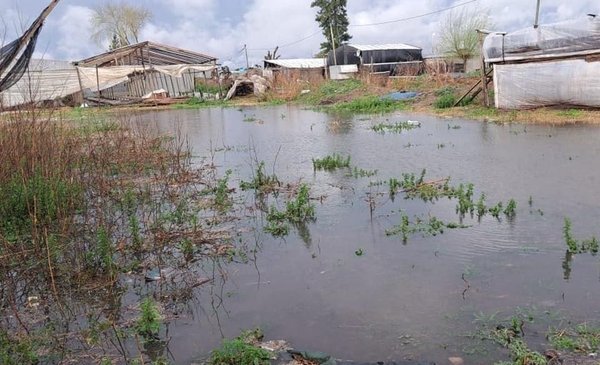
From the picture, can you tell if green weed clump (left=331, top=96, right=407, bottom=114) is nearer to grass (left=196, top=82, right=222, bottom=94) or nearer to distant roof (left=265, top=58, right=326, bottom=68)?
grass (left=196, top=82, right=222, bottom=94)

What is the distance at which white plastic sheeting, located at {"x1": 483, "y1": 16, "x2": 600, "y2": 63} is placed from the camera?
12.4 metres

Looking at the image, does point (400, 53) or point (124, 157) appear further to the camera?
point (400, 53)

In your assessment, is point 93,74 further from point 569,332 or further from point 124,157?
point 569,332

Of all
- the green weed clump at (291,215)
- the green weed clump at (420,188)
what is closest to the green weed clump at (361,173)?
the green weed clump at (420,188)

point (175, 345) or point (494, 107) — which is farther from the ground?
point (494, 107)

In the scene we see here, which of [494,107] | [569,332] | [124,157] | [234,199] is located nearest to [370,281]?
[569,332]

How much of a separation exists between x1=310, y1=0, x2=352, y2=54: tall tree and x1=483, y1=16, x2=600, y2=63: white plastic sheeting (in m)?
36.6

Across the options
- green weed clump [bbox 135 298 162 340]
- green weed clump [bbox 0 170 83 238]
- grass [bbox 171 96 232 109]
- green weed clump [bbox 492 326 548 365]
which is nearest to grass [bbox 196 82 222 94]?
grass [bbox 171 96 232 109]

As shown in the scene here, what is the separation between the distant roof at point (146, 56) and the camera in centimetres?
2948

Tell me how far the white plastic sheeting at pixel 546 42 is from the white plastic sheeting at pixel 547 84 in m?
0.28

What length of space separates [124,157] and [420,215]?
5.00 meters

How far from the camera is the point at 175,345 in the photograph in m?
3.19

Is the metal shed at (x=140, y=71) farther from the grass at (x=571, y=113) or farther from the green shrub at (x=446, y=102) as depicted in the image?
the grass at (x=571, y=113)

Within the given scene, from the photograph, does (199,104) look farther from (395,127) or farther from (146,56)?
(395,127)
